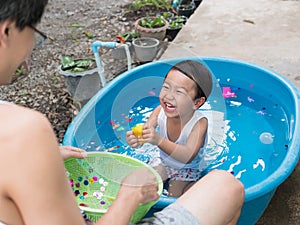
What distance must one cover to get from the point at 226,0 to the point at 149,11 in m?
0.87

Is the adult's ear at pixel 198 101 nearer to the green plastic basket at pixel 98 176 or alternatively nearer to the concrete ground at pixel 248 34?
the green plastic basket at pixel 98 176

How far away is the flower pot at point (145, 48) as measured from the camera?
3.22m

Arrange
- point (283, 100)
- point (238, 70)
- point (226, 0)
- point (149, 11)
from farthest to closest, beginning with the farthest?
point (149, 11), point (226, 0), point (238, 70), point (283, 100)

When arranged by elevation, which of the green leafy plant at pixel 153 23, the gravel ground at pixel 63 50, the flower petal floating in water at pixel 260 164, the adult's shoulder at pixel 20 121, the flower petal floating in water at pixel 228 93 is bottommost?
the gravel ground at pixel 63 50

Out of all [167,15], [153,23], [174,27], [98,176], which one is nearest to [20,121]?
[98,176]

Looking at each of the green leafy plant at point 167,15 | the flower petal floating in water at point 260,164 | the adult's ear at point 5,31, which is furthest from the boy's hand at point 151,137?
the green leafy plant at point 167,15

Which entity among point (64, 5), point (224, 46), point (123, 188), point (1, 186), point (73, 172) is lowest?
point (64, 5)

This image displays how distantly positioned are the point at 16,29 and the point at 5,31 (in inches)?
0.9

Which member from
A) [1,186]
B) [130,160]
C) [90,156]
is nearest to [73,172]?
[90,156]

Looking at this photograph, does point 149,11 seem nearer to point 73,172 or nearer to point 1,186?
point 73,172

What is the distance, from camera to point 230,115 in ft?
9.85

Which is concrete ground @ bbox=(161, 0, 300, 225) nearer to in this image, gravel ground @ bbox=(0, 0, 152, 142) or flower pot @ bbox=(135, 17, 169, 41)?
flower pot @ bbox=(135, 17, 169, 41)

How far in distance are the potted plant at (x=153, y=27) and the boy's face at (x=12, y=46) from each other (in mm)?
2994

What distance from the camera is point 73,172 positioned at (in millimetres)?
1817
